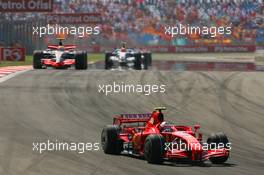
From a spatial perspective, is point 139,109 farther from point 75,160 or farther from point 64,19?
point 64,19

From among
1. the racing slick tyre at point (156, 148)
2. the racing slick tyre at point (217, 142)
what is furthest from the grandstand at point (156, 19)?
the racing slick tyre at point (156, 148)

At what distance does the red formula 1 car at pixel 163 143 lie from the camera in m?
10.8

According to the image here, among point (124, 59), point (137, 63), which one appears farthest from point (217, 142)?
point (124, 59)

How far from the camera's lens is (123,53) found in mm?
30656

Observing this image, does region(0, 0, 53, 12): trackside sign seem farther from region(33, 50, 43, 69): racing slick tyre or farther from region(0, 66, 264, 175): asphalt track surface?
region(0, 66, 264, 175): asphalt track surface

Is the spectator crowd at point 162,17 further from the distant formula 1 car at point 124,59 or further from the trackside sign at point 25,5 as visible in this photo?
the distant formula 1 car at point 124,59

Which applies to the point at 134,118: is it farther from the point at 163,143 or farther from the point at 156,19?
the point at 156,19

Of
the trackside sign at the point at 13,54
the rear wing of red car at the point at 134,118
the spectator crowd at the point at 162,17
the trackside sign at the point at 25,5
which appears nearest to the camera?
the rear wing of red car at the point at 134,118

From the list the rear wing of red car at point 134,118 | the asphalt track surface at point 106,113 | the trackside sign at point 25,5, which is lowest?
the asphalt track surface at point 106,113

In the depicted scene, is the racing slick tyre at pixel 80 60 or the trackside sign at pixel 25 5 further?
the trackside sign at pixel 25 5

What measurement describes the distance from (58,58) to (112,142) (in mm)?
17676

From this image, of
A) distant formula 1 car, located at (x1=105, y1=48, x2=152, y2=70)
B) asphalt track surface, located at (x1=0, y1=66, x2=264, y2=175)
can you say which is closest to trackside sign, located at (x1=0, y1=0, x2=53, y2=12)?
distant formula 1 car, located at (x1=105, y1=48, x2=152, y2=70)

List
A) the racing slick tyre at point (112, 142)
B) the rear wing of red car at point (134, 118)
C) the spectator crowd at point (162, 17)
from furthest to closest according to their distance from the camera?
1. the spectator crowd at point (162, 17)
2. the rear wing of red car at point (134, 118)
3. the racing slick tyre at point (112, 142)

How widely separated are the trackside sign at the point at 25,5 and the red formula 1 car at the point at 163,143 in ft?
86.5
